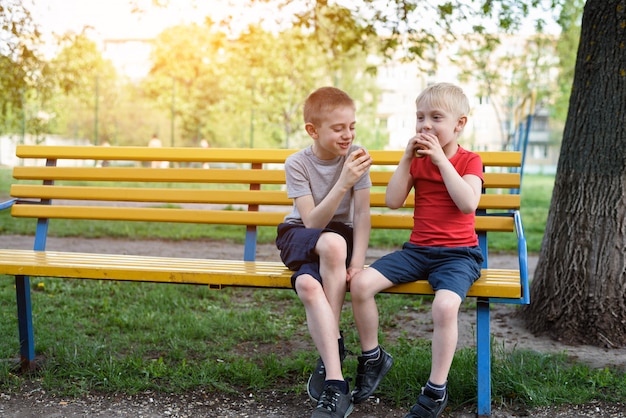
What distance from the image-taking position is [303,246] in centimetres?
296

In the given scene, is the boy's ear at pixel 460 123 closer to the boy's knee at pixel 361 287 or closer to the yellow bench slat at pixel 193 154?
the yellow bench slat at pixel 193 154

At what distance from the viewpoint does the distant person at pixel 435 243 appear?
268cm

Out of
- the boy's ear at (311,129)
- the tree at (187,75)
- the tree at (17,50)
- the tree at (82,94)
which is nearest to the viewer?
the boy's ear at (311,129)

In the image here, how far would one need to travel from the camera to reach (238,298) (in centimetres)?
501

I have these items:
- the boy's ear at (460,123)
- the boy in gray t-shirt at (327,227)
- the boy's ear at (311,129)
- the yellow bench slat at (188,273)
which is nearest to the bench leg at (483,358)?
the yellow bench slat at (188,273)

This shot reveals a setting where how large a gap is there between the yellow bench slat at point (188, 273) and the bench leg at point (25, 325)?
0.73ft

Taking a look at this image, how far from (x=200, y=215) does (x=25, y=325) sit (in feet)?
3.18

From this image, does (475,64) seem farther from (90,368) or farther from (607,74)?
(90,368)

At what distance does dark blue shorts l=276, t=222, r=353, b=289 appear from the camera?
291 centimetres

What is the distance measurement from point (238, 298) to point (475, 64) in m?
17.5

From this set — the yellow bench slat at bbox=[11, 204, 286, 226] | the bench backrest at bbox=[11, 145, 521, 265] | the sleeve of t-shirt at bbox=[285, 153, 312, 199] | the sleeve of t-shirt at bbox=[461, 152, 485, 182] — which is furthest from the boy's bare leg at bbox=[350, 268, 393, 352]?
the yellow bench slat at bbox=[11, 204, 286, 226]

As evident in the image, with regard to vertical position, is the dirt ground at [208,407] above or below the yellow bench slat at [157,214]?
below

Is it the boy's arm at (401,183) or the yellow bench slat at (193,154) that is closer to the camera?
the boy's arm at (401,183)

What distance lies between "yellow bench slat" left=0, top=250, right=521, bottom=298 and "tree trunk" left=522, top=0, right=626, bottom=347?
944 millimetres
